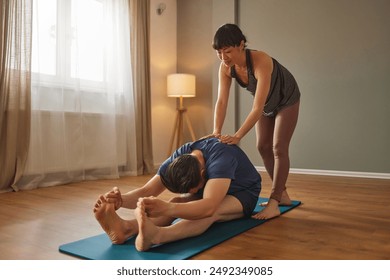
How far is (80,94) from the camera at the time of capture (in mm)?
3420

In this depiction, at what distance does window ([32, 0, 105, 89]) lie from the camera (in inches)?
122

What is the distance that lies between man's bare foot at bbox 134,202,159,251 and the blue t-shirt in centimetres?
28

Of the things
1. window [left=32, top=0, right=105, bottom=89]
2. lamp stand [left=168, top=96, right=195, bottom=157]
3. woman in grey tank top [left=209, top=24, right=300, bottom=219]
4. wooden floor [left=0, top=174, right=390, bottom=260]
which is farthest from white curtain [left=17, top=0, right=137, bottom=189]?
woman in grey tank top [left=209, top=24, right=300, bottom=219]

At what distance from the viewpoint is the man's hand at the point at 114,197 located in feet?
4.56

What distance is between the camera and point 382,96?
3.70 metres

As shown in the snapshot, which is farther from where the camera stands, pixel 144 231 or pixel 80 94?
pixel 80 94

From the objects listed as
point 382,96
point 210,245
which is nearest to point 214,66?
point 382,96

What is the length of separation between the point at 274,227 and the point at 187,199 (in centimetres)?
46

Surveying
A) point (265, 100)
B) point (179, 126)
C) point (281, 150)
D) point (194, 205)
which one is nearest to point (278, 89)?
point (265, 100)

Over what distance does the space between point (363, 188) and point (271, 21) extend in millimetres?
2242

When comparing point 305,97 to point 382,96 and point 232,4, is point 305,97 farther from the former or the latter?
point 232,4

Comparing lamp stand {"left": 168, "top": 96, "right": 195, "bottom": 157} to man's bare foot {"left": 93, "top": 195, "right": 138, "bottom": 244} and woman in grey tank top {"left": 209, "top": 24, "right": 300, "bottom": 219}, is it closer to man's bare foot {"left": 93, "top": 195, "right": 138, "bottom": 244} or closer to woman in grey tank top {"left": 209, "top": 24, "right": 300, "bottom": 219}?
woman in grey tank top {"left": 209, "top": 24, "right": 300, "bottom": 219}

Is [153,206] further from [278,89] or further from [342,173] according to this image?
[342,173]

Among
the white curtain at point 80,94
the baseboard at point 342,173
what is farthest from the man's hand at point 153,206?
the baseboard at point 342,173
